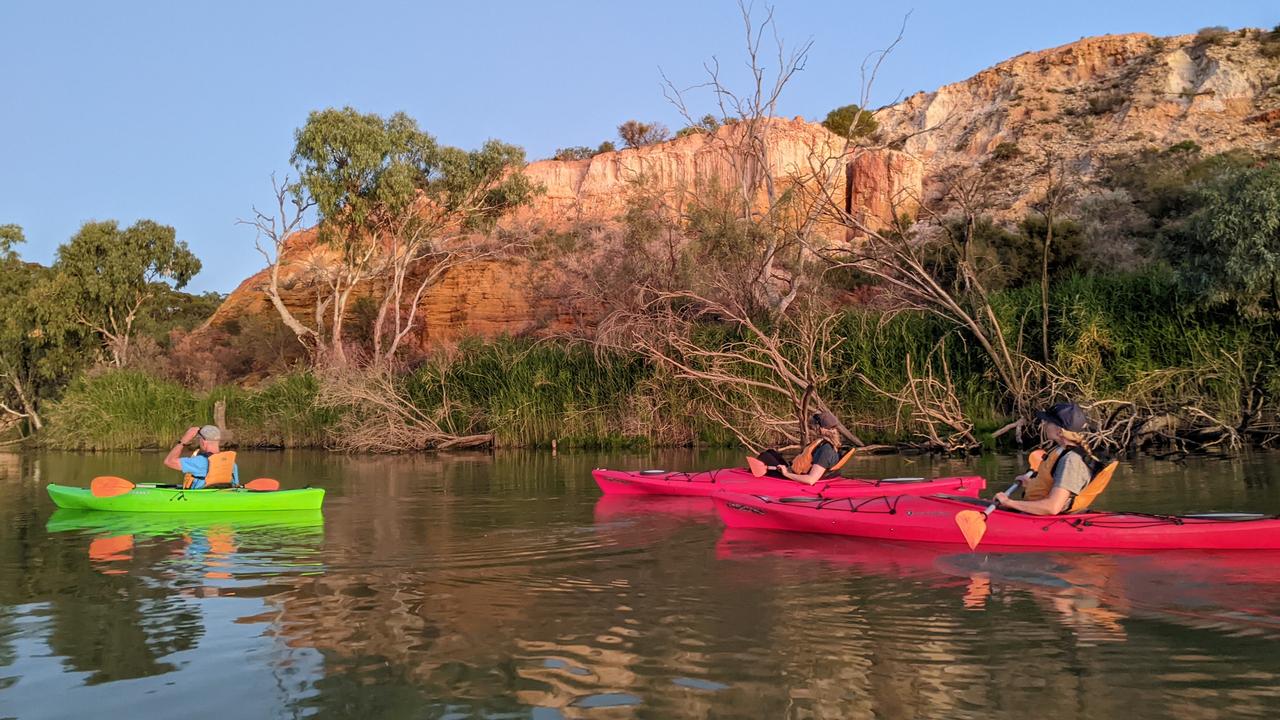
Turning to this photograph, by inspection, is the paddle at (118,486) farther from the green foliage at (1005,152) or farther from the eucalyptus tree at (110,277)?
the green foliage at (1005,152)

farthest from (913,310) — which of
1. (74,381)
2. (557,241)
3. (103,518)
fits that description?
(74,381)

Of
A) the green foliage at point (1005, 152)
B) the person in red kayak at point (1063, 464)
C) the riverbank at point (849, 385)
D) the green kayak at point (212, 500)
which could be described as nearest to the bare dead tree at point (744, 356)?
the riverbank at point (849, 385)

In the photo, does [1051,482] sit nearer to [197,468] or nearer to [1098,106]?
[197,468]

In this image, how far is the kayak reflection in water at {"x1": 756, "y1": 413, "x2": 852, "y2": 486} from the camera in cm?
979

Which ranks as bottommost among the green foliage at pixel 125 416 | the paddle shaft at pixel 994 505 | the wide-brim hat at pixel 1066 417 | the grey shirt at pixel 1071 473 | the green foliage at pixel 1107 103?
the paddle shaft at pixel 994 505

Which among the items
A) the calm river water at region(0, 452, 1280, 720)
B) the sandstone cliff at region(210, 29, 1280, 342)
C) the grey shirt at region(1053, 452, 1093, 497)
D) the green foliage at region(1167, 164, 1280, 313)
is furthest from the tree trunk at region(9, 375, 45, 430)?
the grey shirt at region(1053, 452, 1093, 497)

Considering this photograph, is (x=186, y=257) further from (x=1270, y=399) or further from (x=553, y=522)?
(x=1270, y=399)

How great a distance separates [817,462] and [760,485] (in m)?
0.64

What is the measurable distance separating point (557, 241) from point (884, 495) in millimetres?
23022

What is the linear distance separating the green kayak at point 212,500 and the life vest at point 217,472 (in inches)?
6.3

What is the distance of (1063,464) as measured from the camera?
274 inches

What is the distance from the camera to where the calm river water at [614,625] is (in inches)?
154

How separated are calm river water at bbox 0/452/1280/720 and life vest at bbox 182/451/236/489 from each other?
1.27 m

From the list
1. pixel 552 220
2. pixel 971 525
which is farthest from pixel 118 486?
pixel 552 220
